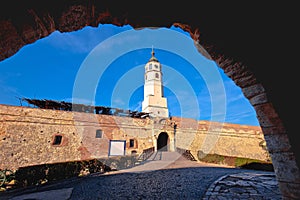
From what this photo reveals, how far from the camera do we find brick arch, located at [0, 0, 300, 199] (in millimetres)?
1615

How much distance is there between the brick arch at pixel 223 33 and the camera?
5.30 ft

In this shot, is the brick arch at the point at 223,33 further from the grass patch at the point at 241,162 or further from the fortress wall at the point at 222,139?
the fortress wall at the point at 222,139

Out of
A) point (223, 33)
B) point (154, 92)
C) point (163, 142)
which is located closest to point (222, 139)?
point (163, 142)

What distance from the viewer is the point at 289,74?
2.04 metres

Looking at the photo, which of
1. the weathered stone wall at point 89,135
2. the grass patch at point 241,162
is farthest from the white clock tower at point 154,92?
the grass patch at point 241,162

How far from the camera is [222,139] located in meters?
22.7

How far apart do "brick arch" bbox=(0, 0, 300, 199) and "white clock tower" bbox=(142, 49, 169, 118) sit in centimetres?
2618

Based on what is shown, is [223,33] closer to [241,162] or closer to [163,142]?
[241,162]

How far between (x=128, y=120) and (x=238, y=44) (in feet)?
57.0

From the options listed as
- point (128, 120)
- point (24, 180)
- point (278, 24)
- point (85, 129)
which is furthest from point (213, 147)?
point (278, 24)

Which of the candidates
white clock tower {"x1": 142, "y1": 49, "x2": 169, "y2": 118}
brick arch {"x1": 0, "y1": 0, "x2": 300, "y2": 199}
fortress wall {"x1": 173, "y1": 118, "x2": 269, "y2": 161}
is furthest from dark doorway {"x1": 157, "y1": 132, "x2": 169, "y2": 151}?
brick arch {"x1": 0, "y1": 0, "x2": 300, "y2": 199}

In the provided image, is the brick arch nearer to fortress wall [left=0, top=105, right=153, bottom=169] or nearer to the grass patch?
the grass patch

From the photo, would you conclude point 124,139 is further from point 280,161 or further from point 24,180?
point 280,161

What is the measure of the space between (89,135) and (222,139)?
756 inches
